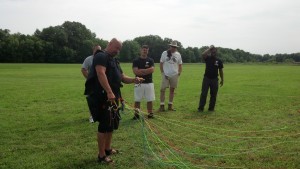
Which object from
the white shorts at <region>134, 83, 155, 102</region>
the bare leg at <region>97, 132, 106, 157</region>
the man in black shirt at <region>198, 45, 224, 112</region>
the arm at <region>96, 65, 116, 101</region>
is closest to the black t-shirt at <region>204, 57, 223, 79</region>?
the man in black shirt at <region>198, 45, 224, 112</region>

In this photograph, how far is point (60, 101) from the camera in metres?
14.5

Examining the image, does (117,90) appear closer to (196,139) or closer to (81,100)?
(196,139)

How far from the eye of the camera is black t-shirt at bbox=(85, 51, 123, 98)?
5.96 metres

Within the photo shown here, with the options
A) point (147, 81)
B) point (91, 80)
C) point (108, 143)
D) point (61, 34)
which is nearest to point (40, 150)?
point (108, 143)

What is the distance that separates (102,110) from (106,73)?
26.5 inches

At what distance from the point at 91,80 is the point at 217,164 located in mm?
2718

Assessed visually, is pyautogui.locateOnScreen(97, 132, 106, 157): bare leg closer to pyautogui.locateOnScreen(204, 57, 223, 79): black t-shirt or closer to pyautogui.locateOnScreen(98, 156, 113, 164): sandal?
pyautogui.locateOnScreen(98, 156, 113, 164): sandal

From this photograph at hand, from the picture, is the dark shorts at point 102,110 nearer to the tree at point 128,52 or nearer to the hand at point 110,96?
the hand at point 110,96

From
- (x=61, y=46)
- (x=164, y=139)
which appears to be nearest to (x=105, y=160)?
(x=164, y=139)

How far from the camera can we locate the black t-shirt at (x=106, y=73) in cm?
596

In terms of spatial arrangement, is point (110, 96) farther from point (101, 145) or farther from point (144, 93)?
point (144, 93)

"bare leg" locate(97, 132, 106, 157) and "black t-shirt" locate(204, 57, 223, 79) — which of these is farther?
"black t-shirt" locate(204, 57, 223, 79)

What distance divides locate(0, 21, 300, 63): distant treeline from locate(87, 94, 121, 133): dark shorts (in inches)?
2322

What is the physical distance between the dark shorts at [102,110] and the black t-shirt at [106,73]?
124 millimetres
